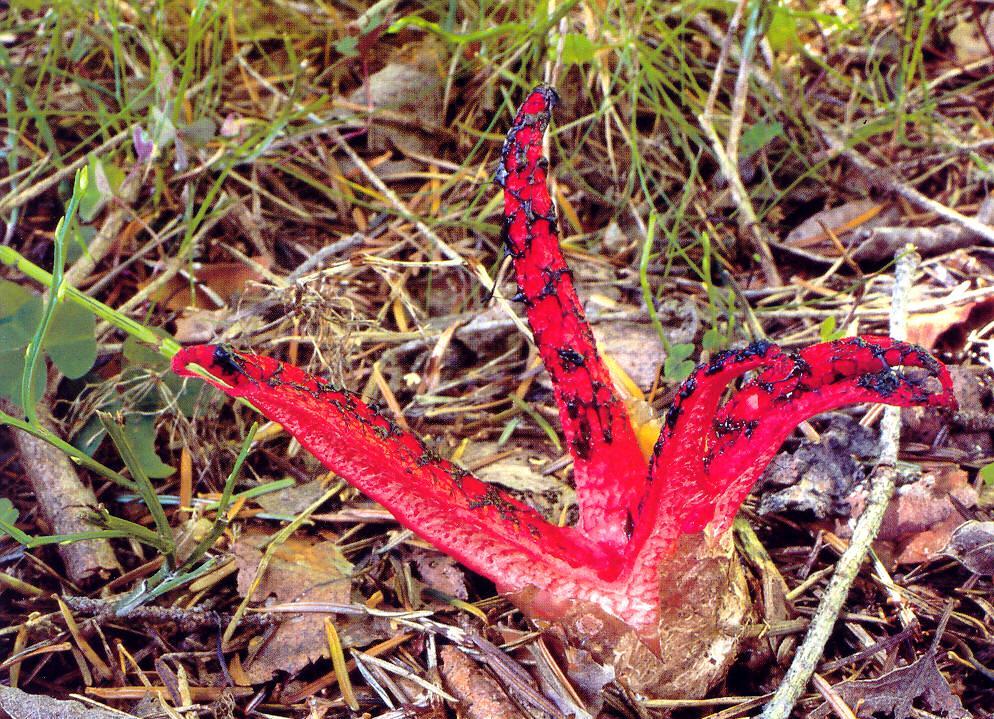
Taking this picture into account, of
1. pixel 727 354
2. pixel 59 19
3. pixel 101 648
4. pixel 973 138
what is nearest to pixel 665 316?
pixel 727 354

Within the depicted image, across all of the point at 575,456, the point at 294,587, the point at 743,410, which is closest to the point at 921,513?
the point at 743,410

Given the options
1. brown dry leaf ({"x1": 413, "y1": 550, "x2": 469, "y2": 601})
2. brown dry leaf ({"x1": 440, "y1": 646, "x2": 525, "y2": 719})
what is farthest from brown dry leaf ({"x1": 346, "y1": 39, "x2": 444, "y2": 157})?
brown dry leaf ({"x1": 440, "y1": 646, "x2": 525, "y2": 719})

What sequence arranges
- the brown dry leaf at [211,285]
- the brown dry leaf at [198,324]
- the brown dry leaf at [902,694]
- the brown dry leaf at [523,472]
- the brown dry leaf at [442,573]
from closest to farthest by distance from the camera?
the brown dry leaf at [902,694]
the brown dry leaf at [442,573]
the brown dry leaf at [523,472]
the brown dry leaf at [198,324]
the brown dry leaf at [211,285]

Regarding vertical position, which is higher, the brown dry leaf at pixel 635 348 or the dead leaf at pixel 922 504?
the brown dry leaf at pixel 635 348

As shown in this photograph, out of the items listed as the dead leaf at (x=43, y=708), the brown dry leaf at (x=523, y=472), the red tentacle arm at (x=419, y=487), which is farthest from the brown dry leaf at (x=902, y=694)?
the dead leaf at (x=43, y=708)

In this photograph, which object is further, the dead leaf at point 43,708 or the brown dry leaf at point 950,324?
the brown dry leaf at point 950,324

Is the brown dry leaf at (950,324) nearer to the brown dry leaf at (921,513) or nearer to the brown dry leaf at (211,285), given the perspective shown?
the brown dry leaf at (921,513)

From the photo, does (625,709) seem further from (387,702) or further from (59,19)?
(59,19)
